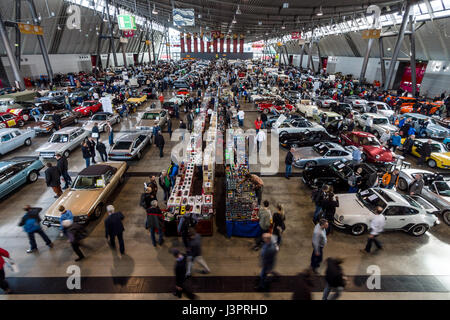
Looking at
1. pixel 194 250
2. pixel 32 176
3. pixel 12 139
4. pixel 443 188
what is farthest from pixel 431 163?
pixel 12 139

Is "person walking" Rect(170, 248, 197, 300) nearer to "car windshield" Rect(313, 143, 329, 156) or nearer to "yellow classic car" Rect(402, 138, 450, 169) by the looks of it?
"car windshield" Rect(313, 143, 329, 156)

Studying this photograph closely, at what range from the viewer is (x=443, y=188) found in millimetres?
9102

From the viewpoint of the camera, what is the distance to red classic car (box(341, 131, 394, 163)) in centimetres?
1256

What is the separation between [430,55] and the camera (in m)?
29.9

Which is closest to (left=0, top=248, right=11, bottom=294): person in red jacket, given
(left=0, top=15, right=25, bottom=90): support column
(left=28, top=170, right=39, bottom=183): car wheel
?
(left=28, top=170, right=39, bottom=183): car wheel

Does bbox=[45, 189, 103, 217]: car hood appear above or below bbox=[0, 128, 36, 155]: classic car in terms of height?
below

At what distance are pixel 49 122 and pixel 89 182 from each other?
1228 cm

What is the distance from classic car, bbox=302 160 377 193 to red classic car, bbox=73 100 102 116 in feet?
66.2

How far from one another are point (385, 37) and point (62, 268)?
45.6 m

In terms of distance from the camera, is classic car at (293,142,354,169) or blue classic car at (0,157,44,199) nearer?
blue classic car at (0,157,44,199)

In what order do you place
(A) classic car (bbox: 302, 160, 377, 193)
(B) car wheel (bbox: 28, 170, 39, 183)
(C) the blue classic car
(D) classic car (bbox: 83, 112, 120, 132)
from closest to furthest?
(C) the blue classic car
(A) classic car (bbox: 302, 160, 377, 193)
(B) car wheel (bbox: 28, 170, 39, 183)
(D) classic car (bbox: 83, 112, 120, 132)

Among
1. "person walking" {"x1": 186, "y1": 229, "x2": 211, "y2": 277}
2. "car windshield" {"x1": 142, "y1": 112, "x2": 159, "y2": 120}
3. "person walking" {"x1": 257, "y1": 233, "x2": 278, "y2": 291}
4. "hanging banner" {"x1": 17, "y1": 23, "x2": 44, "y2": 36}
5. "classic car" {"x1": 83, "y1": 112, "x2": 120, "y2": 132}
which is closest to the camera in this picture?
"person walking" {"x1": 257, "y1": 233, "x2": 278, "y2": 291}
